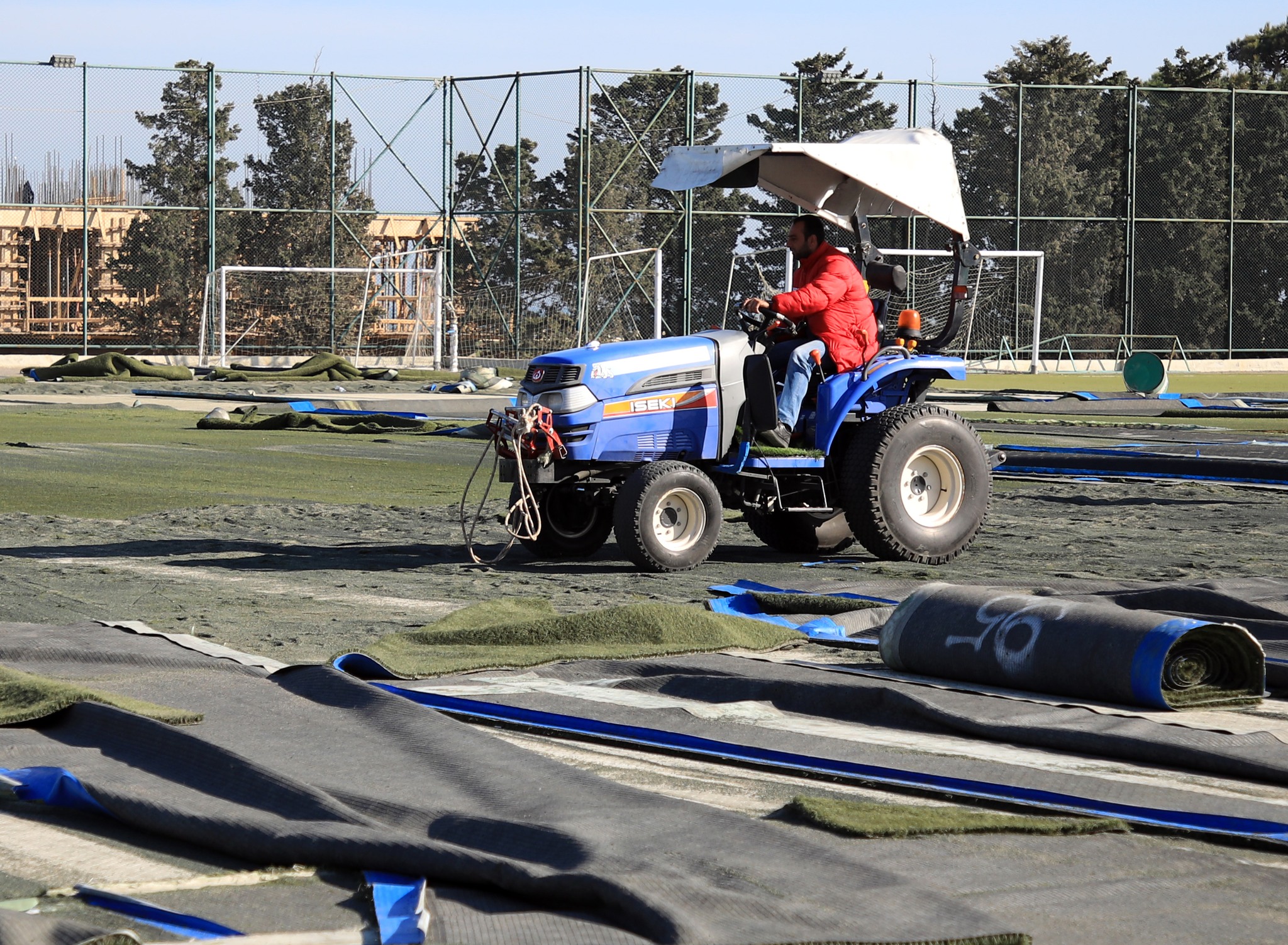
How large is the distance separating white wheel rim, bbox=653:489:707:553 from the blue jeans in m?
0.65

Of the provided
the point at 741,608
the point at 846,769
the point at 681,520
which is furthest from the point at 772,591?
the point at 846,769

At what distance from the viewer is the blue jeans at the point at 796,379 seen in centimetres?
830

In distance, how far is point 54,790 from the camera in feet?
12.4

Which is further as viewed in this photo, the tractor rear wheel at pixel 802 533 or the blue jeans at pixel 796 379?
the tractor rear wheel at pixel 802 533

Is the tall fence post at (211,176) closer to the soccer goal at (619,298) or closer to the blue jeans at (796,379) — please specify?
the soccer goal at (619,298)

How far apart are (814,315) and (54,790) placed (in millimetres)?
5360

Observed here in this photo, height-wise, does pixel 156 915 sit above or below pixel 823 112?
below

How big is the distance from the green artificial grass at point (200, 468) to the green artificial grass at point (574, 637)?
496 centimetres

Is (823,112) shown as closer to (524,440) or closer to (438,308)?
(438,308)

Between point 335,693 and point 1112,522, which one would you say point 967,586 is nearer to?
point 335,693

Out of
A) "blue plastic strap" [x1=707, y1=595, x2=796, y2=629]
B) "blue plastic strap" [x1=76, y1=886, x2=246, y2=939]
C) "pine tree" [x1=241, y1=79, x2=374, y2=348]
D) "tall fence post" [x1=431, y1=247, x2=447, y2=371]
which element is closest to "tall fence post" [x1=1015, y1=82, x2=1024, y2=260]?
"tall fence post" [x1=431, y1=247, x2=447, y2=371]

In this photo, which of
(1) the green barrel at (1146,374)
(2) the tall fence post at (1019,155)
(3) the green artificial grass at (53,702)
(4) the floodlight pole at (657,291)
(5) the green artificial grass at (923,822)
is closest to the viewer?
(5) the green artificial grass at (923,822)

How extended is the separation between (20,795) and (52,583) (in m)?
3.71

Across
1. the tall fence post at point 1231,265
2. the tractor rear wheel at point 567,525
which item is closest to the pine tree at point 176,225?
the tall fence post at point 1231,265
